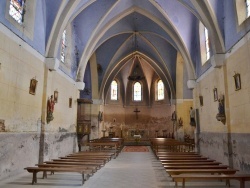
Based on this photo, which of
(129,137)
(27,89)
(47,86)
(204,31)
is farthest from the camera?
(129,137)

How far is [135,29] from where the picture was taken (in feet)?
62.2

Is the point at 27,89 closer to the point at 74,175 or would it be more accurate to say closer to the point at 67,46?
the point at 74,175

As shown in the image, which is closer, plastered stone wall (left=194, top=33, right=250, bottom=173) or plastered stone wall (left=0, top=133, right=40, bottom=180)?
plastered stone wall (left=0, top=133, right=40, bottom=180)

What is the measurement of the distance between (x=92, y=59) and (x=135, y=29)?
517 cm

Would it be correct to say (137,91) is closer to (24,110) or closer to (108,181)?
(24,110)

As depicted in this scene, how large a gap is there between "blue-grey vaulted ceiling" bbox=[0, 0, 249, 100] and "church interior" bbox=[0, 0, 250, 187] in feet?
0.15

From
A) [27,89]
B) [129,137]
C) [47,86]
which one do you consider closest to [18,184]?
[27,89]

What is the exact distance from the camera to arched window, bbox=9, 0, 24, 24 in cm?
817

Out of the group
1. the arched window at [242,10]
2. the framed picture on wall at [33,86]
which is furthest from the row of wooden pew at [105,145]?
the arched window at [242,10]

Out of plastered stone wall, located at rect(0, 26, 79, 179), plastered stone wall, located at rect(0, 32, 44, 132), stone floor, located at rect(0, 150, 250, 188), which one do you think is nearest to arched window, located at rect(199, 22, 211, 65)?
stone floor, located at rect(0, 150, 250, 188)

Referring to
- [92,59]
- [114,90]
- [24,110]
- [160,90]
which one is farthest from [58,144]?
[160,90]

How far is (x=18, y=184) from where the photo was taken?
6500 millimetres

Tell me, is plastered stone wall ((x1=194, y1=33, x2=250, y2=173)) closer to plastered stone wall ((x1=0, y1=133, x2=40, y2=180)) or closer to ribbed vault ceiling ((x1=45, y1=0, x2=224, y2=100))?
ribbed vault ceiling ((x1=45, y1=0, x2=224, y2=100))

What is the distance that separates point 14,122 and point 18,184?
2229 mm
